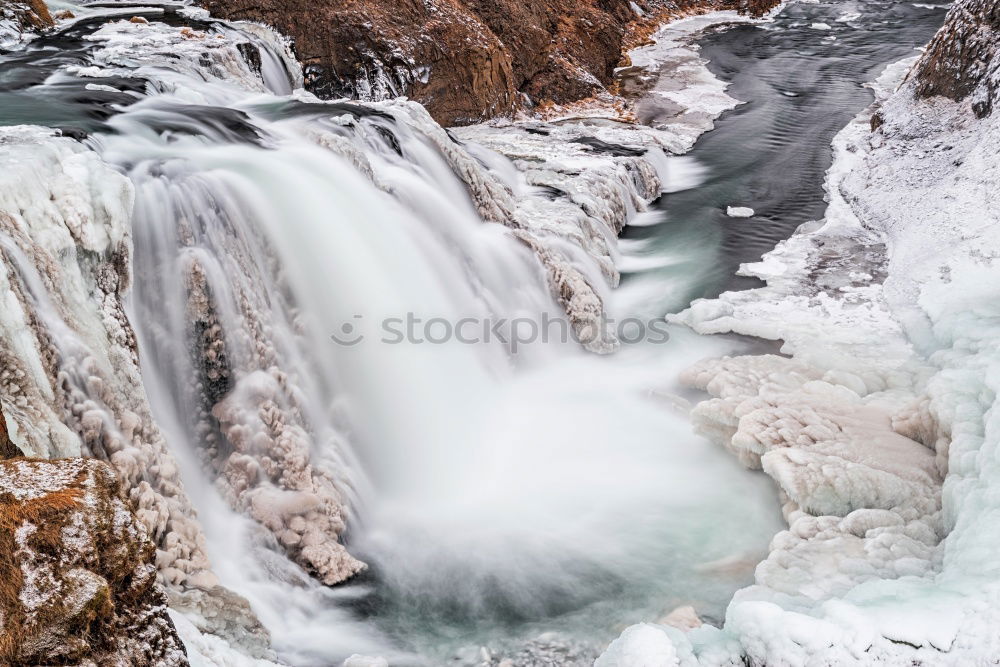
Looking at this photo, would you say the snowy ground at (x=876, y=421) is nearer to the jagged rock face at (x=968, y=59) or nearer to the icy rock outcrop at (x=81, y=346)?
the jagged rock face at (x=968, y=59)

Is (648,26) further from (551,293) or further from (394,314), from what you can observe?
(394,314)

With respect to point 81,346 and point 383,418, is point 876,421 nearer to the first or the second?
point 383,418

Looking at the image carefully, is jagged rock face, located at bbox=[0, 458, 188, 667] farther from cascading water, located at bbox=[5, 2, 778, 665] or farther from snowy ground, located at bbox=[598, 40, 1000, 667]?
snowy ground, located at bbox=[598, 40, 1000, 667]

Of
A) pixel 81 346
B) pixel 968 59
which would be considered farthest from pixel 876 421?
pixel 968 59

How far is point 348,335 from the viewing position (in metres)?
5.14

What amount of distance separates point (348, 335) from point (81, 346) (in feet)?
6.25

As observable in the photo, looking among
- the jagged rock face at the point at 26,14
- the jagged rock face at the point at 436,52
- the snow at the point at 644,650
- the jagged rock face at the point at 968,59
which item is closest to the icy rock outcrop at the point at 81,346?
the snow at the point at 644,650

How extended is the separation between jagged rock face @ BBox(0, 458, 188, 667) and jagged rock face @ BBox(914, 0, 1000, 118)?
9747mm

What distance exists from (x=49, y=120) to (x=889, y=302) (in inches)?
270

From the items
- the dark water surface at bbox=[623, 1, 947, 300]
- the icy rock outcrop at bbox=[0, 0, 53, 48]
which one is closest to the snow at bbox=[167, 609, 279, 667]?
the dark water surface at bbox=[623, 1, 947, 300]

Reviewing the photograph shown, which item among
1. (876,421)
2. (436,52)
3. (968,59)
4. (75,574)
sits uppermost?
(436,52)

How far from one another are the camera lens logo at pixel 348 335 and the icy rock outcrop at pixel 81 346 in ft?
4.58

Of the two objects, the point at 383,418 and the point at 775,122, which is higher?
the point at 775,122

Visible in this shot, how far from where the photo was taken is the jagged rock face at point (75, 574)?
1978 mm
